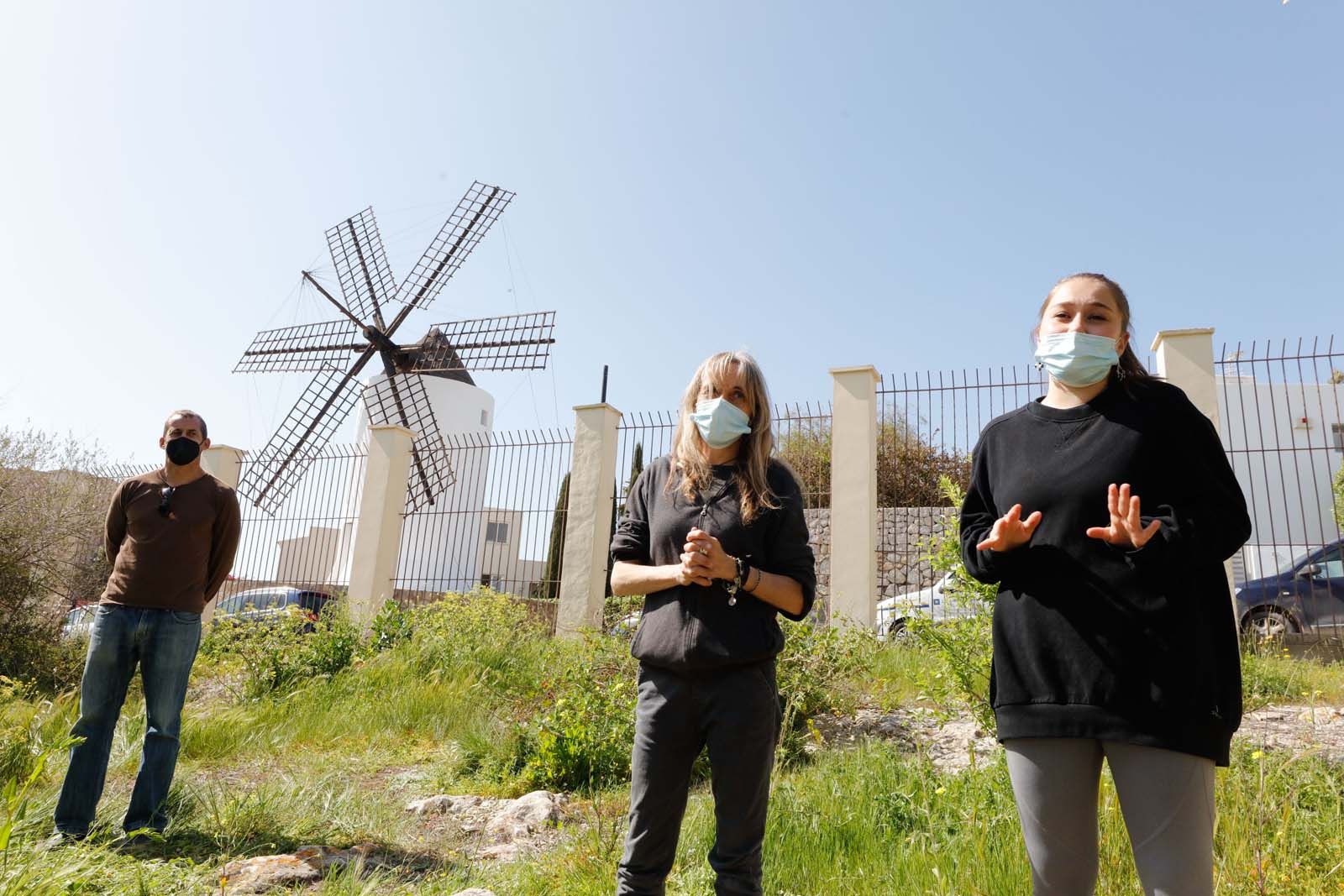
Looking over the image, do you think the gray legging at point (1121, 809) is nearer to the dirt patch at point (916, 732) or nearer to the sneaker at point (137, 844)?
the dirt patch at point (916, 732)

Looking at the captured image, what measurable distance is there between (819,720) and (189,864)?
12.2ft

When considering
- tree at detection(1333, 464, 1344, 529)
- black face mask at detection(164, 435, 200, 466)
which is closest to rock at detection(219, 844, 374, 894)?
black face mask at detection(164, 435, 200, 466)

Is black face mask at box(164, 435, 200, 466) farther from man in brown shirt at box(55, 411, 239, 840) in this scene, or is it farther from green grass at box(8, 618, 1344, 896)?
green grass at box(8, 618, 1344, 896)

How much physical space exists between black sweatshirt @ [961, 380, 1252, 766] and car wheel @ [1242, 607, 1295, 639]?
7.81 metres

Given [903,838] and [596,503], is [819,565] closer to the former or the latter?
[596,503]

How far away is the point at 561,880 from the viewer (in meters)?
3.02

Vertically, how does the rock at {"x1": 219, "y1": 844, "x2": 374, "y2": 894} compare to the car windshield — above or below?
below

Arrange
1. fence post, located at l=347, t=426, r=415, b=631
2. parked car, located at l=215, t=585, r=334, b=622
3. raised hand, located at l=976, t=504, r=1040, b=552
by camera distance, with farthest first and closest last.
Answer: parked car, located at l=215, t=585, r=334, b=622, fence post, located at l=347, t=426, r=415, b=631, raised hand, located at l=976, t=504, r=1040, b=552

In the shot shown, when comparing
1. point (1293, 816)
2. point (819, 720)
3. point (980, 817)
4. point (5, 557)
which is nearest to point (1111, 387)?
point (980, 817)

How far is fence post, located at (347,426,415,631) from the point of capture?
11.4 m

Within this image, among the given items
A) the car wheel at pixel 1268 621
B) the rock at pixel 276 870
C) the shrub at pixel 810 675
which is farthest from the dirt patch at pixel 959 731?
the car wheel at pixel 1268 621

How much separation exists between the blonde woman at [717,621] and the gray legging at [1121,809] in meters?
0.67

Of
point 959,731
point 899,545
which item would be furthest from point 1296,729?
point 899,545

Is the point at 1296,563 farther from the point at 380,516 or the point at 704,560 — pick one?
the point at 380,516
